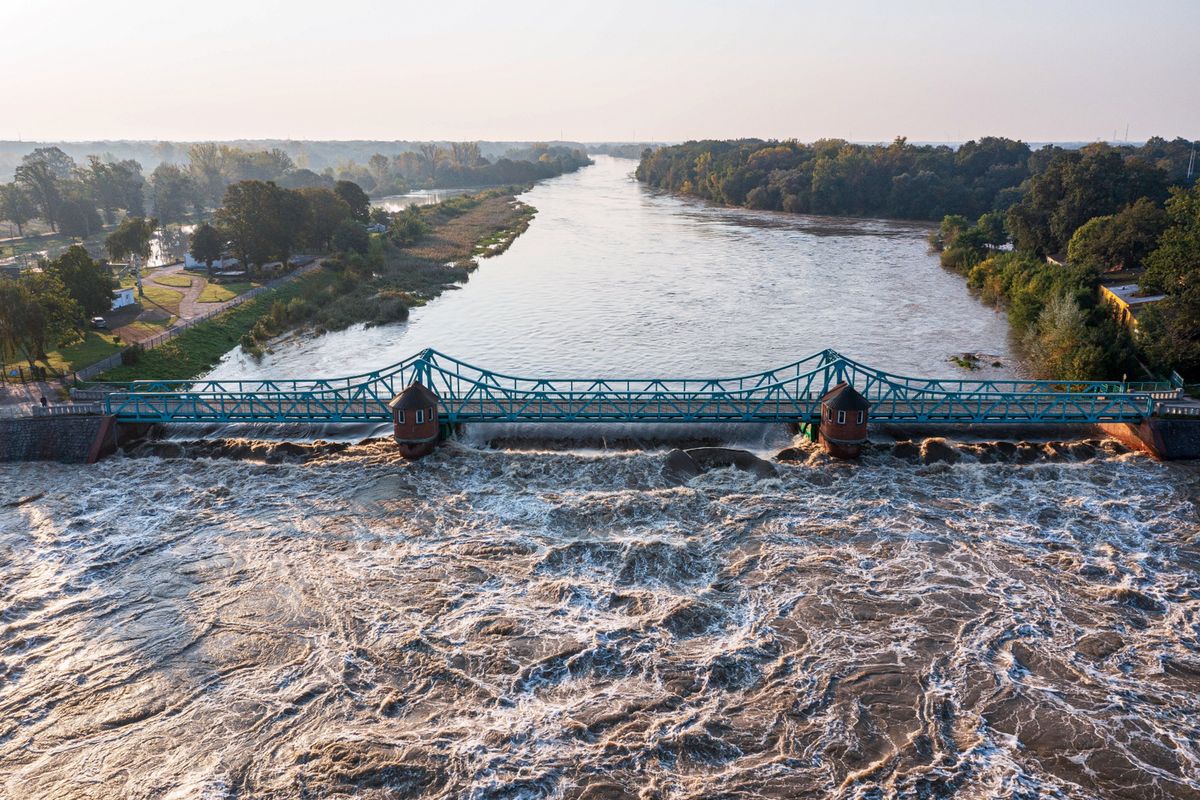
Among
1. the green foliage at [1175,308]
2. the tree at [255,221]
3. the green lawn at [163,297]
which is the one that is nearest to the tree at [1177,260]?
the green foliage at [1175,308]

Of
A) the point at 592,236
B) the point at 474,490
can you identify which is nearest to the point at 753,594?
the point at 474,490

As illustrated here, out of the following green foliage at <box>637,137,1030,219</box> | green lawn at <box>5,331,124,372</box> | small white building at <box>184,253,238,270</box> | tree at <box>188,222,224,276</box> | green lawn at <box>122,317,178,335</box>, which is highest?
green foliage at <box>637,137,1030,219</box>

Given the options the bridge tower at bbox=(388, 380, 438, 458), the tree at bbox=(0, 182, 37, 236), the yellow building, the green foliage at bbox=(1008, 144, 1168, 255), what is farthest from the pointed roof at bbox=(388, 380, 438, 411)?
the tree at bbox=(0, 182, 37, 236)

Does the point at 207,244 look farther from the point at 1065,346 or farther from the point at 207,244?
the point at 1065,346

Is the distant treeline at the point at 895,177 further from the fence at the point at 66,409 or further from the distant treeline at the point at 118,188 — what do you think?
the fence at the point at 66,409

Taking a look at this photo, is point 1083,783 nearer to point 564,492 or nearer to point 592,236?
point 564,492

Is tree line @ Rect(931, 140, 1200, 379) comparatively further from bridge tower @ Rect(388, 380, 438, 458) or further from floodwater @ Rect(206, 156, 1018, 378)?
bridge tower @ Rect(388, 380, 438, 458)
